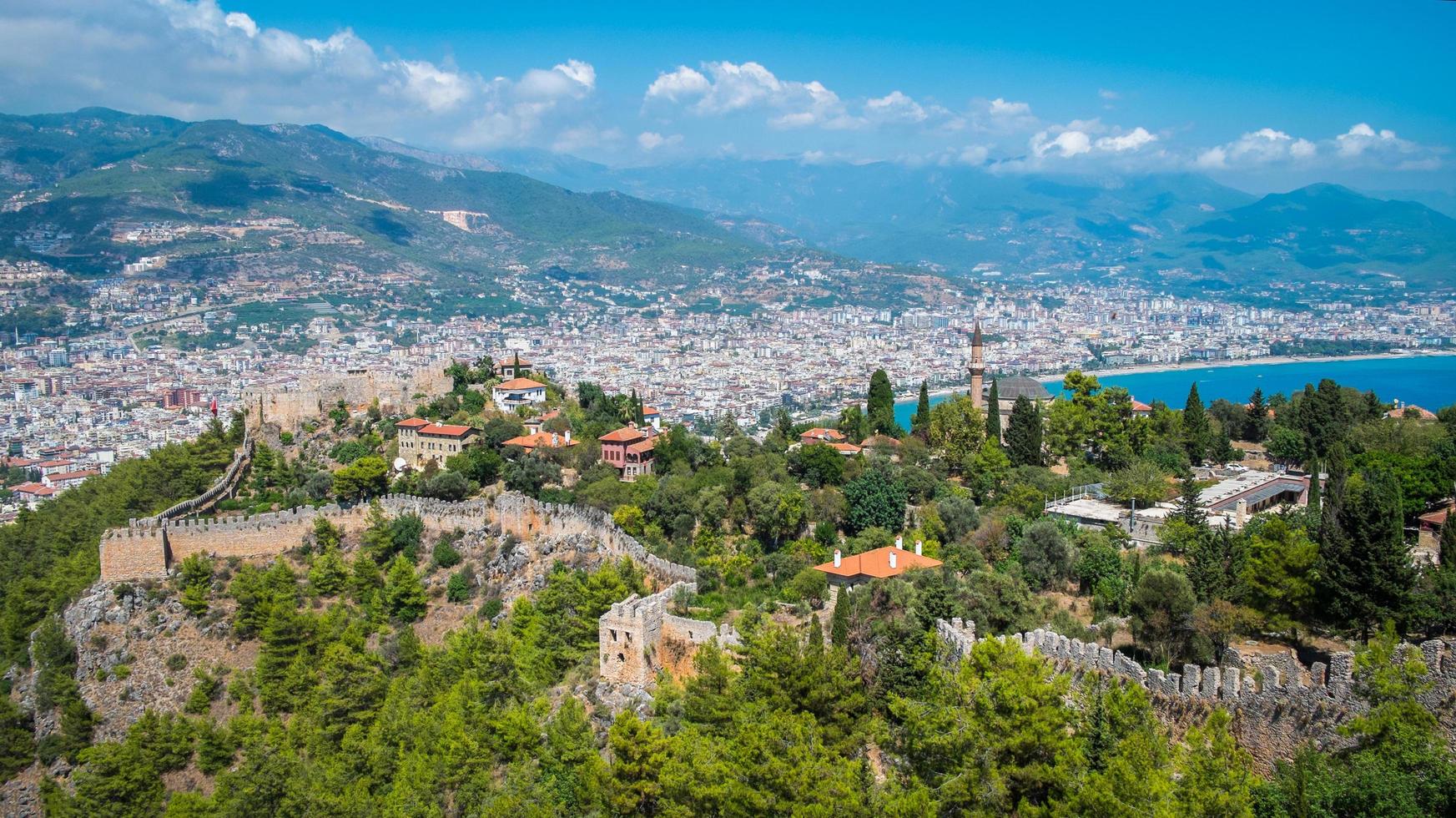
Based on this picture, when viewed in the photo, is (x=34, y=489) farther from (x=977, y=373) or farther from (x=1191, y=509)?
(x=1191, y=509)

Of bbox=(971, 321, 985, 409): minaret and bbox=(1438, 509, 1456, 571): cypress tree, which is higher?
bbox=(971, 321, 985, 409): minaret

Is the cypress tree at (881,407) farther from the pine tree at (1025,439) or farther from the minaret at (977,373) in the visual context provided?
the pine tree at (1025,439)

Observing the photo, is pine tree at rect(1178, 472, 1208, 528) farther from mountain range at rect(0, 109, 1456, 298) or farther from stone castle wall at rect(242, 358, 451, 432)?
mountain range at rect(0, 109, 1456, 298)

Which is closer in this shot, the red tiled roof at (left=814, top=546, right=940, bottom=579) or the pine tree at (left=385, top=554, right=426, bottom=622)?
the red tiled roof at (left=814, top=546, right=940, bottom=579)

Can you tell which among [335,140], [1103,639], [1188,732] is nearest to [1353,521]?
[1103,639]

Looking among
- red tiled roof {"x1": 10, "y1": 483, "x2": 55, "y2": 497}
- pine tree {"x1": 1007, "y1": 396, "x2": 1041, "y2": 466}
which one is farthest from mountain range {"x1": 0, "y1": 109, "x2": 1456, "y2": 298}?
pine tree {"x1": 1007, "y1": 396, "x2": 1041, "y2": 466}

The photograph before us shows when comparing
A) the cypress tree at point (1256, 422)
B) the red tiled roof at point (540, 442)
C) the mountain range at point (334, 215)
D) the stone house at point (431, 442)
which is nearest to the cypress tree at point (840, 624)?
the red tiled roof at point (540, 442)

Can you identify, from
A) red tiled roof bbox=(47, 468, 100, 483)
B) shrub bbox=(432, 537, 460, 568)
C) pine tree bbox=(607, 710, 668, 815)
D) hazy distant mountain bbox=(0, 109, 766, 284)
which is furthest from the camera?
hazy distant mountain bbox=(0, 109, 766, 284)
